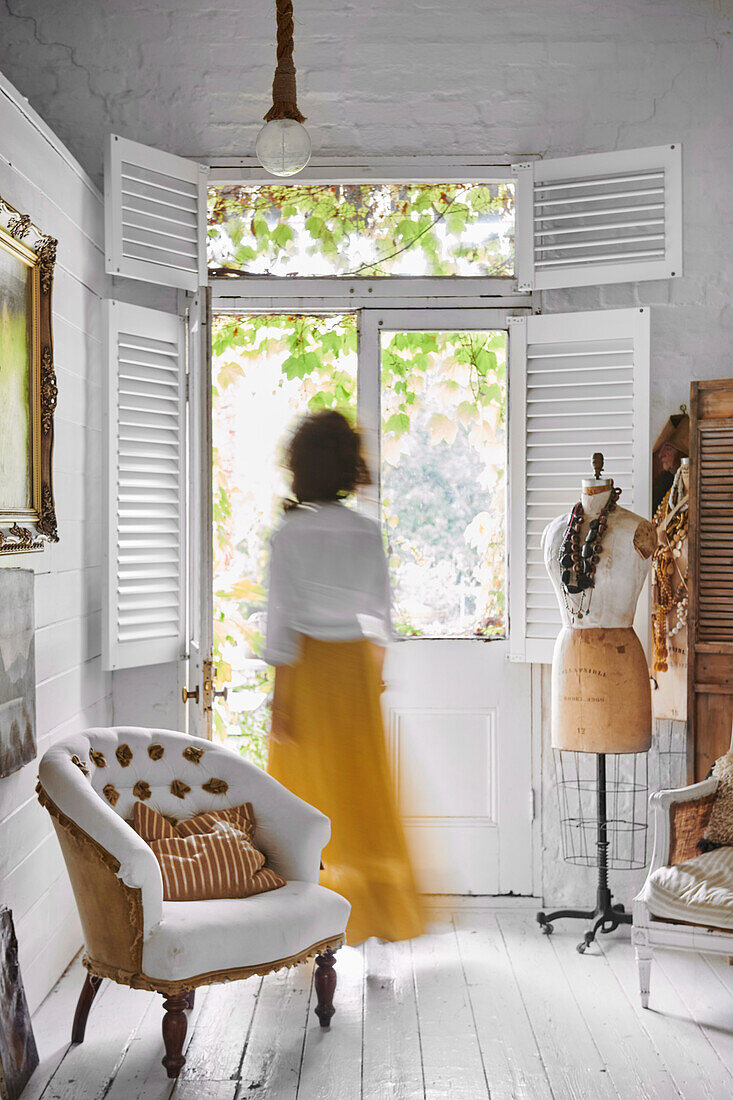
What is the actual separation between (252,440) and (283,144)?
1.54 meters

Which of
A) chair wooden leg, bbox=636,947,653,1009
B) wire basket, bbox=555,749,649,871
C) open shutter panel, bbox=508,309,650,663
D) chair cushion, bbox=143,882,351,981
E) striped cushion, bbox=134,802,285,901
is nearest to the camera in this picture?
chair cushion, bbox=143,882,351,981

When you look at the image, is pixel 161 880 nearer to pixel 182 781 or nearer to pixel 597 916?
pixel 182 781

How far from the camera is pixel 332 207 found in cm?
413

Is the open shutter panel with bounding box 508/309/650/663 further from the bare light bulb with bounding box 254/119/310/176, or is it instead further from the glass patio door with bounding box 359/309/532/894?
the bare light bulb with bounding box 254/119/310/176

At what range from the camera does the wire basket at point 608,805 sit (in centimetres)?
395

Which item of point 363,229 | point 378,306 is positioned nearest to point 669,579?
point 378,306

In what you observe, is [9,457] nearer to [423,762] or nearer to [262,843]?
[262,843]

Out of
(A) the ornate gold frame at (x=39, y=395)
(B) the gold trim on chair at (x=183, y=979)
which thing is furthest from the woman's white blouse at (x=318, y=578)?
(B) the gold trim on chair at (x=183, y=979)

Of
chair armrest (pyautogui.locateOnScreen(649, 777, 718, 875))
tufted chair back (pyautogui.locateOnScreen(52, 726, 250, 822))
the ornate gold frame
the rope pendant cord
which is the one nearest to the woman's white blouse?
tufted chair back (pyautogui.locateOnScreen(52, 726, 250, 822))

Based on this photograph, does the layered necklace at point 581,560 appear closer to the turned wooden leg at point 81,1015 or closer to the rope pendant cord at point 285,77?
the rope pendant cord at point 285,77

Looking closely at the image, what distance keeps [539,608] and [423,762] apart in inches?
29.8

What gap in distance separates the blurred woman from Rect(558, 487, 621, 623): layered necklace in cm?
63

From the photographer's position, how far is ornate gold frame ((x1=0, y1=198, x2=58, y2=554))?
9.38 feet

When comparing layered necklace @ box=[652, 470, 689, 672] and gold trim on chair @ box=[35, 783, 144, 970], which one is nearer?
gold trim on chair @ box=[35, 783, 144, 970]
